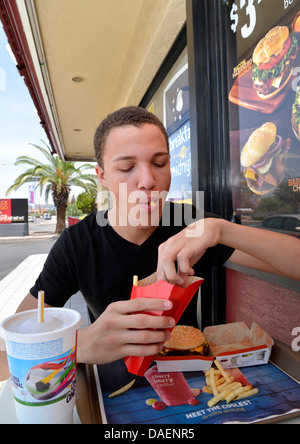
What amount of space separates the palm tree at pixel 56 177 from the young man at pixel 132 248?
597 inches

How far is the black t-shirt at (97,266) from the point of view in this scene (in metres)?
1.25

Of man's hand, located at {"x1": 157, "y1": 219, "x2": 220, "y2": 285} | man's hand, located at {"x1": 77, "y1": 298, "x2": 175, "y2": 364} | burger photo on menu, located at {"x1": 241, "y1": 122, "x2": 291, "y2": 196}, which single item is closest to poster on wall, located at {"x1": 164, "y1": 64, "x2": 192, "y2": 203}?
burger photo on menu, located at {"x1": 241, "y1": 122, "x2": 291, "y2": 196}

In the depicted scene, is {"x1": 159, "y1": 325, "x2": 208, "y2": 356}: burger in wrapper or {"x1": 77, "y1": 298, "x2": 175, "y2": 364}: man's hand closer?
{"x1": 77, "y1": 298, "x2": 175, "y2": 364}: man's hand

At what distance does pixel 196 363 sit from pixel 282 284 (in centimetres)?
55

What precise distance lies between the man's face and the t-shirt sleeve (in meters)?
0.33

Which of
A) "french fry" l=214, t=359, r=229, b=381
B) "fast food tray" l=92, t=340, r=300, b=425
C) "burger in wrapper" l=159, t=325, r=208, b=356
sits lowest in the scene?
"fast food tray" l=92, t=340, r=300, b=425

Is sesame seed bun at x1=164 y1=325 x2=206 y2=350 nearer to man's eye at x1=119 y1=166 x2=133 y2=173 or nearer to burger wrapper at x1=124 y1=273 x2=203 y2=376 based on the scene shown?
burger wrapper at x1=124 y1=273 x2=203 y2=376

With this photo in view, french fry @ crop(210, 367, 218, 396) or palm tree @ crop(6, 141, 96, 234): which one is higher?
palm tree @ crop(6, 141, 96, 234)

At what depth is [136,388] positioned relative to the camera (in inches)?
29.2

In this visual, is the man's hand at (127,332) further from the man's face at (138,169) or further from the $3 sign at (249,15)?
the $3 sign at (249,15)

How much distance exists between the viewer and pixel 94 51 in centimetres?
344

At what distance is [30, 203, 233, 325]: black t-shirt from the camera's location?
4.12 feet

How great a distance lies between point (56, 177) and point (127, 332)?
54.3 ft
